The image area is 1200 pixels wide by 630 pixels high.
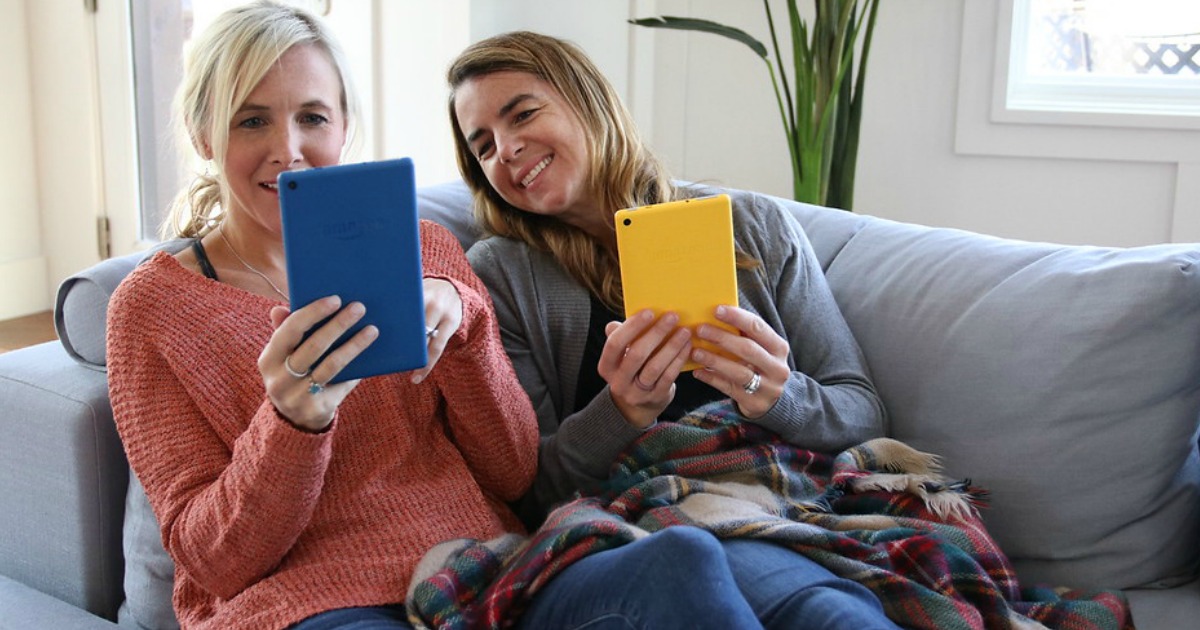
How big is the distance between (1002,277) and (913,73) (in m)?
1.55

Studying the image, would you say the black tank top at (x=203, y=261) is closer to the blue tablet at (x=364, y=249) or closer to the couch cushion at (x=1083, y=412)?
the blue tablet at (x=364, y=249)

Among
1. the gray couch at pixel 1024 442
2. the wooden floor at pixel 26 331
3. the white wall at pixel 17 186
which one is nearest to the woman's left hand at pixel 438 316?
the gray couch at pixel 1024 442

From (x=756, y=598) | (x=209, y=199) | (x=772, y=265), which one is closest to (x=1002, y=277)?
(x=772, y=265)

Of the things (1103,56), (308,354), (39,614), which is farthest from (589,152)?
(1103,56)

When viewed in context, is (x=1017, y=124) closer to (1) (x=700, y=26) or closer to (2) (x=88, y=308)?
(1) (x=700, y=26)

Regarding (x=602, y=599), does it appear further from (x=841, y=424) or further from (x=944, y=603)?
(x=841, y=424)

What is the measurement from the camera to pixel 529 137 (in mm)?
1660

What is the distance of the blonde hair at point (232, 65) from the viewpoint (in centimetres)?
138

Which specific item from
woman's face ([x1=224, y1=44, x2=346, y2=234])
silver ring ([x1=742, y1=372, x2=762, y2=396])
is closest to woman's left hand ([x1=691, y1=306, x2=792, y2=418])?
silver ring ([x1=742, y1=372, x2=762, y2=396])

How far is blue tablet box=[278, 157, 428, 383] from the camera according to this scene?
1145 millimetres

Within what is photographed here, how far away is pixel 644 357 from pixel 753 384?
14 cm

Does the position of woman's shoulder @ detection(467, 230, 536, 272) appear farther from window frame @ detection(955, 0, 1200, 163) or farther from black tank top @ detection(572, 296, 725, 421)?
window frame @ detection(955, 0, 1200, 163)

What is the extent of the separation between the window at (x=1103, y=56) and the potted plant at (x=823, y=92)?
0.50 m

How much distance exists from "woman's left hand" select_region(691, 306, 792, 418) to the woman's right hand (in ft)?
1.32
